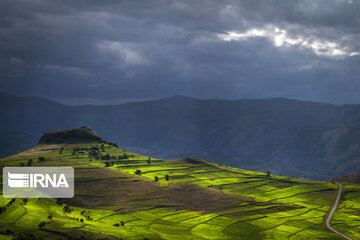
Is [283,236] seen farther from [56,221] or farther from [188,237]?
[56,221]

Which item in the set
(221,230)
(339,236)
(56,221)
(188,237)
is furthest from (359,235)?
(56,221)

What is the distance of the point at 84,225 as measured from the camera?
173 metres

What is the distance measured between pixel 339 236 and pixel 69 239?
12652cm

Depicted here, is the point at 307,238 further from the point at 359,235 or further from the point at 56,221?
the point at 56,221

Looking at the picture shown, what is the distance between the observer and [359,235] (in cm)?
18875

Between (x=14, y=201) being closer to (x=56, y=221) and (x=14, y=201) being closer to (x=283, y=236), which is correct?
(x=56, y=221)

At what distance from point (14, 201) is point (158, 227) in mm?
75086

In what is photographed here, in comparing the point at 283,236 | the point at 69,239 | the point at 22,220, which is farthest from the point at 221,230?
the point at 22,220

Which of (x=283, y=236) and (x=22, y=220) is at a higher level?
(x=22, y=220)

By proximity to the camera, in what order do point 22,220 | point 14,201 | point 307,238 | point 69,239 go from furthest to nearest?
1. point 14,201
2. point 307,238
3. point 22,220
4. point 69,239

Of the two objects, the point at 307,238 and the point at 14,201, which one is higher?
the point at 14,201

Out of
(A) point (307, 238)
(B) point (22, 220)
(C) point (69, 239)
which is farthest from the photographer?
(A) point (307, 238)

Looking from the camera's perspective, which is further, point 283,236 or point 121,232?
point 283,236

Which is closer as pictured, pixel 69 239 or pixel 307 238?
pixel 69 239
